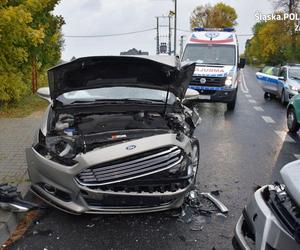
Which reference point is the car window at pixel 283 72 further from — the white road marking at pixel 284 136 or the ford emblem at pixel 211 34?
the white road marking at pixel 284 136

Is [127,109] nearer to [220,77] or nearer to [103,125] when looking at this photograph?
[103,125]

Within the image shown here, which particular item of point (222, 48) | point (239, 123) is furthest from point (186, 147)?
point (222, 48)

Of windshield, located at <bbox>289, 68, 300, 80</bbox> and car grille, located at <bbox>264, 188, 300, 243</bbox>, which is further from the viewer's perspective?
windshield, located at <bbox>289, 68, 300, 80</bbox>

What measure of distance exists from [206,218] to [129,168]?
1.15 m

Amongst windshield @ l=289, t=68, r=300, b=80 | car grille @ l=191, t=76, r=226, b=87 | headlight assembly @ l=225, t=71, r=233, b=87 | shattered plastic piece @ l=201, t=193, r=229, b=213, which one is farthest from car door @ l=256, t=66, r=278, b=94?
shattered plastic piece @ l=201, t=193, r=229, b=213

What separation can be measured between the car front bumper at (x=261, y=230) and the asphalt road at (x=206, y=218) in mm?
1011

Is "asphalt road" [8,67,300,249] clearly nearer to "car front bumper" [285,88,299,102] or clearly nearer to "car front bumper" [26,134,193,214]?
"car front bumper" [26,134,193,214]

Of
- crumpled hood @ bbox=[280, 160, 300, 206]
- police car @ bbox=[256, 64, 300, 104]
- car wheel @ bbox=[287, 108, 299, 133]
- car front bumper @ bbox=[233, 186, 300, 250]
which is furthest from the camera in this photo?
police car @ bbox=[256, 64, 300, 104]

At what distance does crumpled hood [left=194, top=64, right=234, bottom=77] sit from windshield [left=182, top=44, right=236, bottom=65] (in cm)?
53

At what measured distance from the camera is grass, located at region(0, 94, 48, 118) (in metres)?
10.9

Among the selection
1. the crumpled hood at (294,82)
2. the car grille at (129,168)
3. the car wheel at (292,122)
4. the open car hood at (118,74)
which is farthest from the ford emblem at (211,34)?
the car grille at (129,168)

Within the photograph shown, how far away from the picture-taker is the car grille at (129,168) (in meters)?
3.94

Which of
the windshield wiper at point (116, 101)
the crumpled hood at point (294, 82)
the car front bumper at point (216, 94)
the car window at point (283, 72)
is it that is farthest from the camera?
the car window at point (283, 72)

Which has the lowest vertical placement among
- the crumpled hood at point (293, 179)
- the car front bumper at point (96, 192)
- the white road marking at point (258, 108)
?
the white road marking at point (258, 108)
